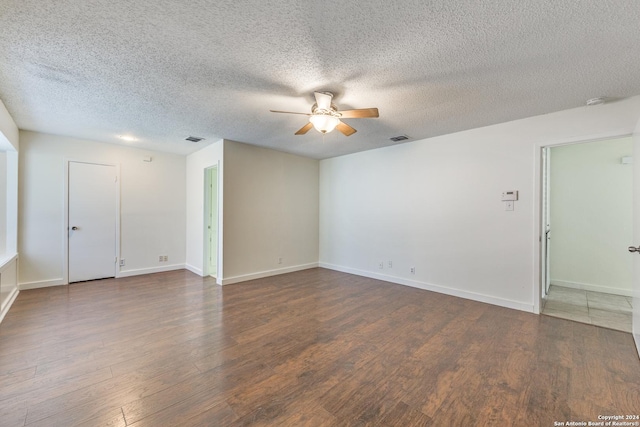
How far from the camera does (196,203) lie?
5371mm

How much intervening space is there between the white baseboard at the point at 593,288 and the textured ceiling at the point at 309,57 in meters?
3.04

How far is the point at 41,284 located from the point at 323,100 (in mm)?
5249

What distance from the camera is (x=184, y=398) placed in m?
1.78

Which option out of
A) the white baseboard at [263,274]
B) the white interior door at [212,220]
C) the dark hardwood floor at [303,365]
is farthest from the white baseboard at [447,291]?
the white interior door at [212,220]

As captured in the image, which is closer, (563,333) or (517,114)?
(563,333)

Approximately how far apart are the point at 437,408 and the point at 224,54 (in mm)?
2895

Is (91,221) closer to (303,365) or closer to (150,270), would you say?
(150,270)

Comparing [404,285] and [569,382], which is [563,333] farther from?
[404,285]

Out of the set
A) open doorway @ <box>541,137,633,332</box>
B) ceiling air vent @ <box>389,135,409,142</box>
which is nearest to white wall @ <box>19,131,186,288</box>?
ceiling air vent @ <box>389,135,409,142</box>

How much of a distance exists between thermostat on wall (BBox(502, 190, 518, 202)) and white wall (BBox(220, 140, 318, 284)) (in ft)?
11.9

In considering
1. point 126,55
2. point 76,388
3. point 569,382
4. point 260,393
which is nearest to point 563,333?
point 569,382

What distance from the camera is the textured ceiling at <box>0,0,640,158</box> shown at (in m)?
1.58

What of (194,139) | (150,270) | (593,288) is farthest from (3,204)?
(593,288)

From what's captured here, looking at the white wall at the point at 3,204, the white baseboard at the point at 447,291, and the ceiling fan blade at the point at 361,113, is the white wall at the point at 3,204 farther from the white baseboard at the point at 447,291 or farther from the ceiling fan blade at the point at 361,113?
the white baseboard at the point at 447,291
